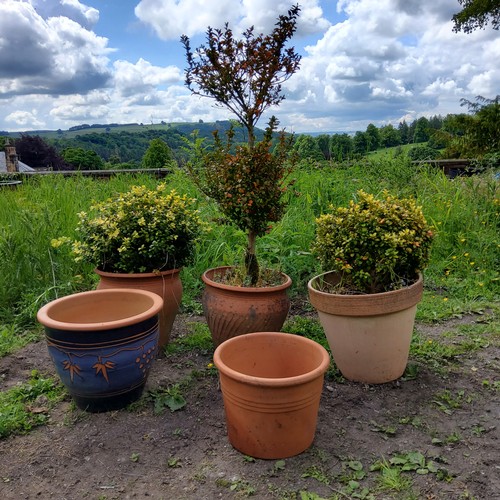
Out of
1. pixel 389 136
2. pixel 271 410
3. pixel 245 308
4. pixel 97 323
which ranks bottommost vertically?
pixel 271 410

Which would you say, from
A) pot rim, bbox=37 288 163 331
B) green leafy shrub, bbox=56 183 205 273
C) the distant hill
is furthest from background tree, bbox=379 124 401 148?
pot rim, bbox=37 288 163 331

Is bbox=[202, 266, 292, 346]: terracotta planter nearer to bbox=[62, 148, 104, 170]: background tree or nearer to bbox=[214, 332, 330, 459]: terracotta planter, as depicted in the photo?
bbox=[214, 332, 330, 459]: terracotta planter

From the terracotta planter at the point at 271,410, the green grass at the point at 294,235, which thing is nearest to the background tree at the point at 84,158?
the green grass at the point at 294,235

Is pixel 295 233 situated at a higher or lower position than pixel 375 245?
lower

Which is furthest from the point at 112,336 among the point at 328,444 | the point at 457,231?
the point at 457,231

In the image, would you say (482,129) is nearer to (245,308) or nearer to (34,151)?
(245,308)

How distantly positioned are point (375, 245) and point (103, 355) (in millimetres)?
1503

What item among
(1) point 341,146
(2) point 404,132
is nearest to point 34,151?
(2) point 404,132

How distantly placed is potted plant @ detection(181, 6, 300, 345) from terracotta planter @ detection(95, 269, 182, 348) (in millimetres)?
244

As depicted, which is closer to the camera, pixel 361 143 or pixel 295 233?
pixel 295 233

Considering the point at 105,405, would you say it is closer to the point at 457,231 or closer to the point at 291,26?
the point at 291,26

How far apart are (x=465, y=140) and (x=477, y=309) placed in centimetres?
780

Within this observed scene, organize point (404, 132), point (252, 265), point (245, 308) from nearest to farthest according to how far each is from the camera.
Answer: point (245, 308) → point (252, 265) → point (404, 132)

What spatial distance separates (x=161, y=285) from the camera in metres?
2.84
